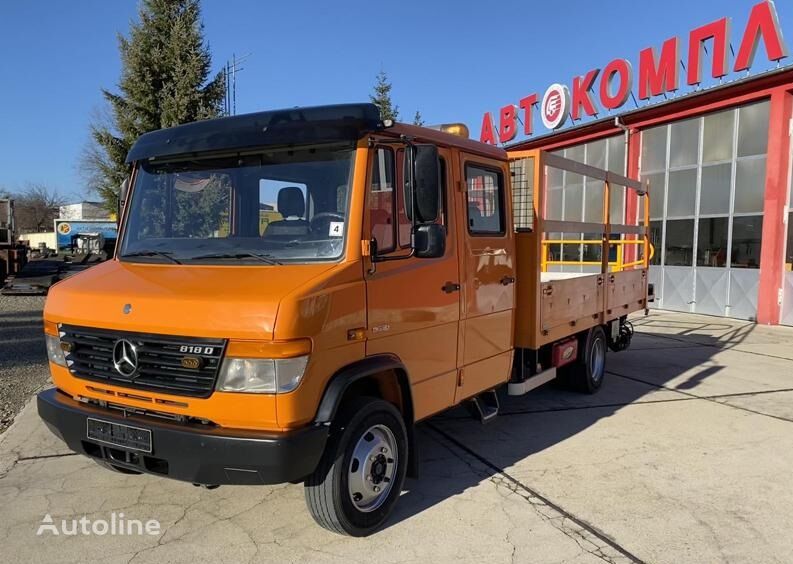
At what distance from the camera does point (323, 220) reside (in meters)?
3.45

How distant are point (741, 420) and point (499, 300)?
3.18 metres

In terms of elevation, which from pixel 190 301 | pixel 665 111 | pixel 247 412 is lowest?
pixel 247 412

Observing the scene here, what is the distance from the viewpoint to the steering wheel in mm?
3404

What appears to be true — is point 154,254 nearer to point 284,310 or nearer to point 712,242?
point 284,310

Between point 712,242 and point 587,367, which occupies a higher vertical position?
point 712,242

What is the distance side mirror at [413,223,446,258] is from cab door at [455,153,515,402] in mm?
694

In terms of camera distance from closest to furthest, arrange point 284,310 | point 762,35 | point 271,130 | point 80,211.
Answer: point 284,310 → point 271,130 → point 762,35 → point 80,211

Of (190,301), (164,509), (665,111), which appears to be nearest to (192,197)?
(190,301)

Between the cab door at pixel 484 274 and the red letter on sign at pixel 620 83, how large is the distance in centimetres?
1301

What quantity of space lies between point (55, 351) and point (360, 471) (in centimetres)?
203

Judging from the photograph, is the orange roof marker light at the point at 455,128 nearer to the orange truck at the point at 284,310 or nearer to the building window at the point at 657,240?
the orange truck at the point at 284,310

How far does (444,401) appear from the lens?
421 centimetres

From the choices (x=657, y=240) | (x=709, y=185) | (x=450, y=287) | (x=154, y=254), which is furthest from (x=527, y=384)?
(x=657, y=240)

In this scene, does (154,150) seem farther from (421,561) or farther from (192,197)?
(421,561)
